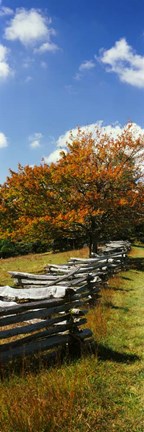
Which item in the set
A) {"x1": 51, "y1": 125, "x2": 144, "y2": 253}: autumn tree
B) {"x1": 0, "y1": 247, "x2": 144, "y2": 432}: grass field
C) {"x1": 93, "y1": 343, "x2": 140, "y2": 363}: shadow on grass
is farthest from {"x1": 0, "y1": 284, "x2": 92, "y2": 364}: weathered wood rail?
{"x1": 51, "y1": 125, "x2": 144, "y2": 253}: autumn tree

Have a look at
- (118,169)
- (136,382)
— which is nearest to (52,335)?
(136,382)

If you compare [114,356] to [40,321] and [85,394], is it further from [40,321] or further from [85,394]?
[85,394]

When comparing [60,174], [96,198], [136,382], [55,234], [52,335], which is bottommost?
[136,382]

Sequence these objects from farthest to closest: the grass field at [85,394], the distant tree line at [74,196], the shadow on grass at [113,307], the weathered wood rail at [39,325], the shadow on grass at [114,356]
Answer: the distant tree line at [74,196], the shadow on grass at [113,307], the shadow on grass at [114,356], the weathered wood rail at [39,325], the grass field at [85,394]

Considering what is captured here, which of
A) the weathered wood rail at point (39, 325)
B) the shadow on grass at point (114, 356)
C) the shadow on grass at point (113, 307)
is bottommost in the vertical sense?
the shadow on grass at point (114, 356)

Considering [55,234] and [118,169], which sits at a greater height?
[118,169]

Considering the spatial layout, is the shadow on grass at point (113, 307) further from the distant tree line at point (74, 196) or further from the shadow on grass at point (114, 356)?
the distant tree line at point (74, 196)

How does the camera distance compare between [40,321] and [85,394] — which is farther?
[40,321]

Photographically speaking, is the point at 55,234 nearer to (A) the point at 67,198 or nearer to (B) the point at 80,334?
(A) the point at 67,198

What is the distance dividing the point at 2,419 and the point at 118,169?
19.2m

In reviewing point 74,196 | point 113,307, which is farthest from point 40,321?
point 74,196

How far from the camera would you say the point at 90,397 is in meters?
5.29

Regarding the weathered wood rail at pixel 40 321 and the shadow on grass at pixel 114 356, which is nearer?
the weathered wood rail at pixel 40 321

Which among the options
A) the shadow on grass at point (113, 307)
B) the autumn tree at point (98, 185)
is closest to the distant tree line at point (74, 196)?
the autumn tree at point (98, 185)
